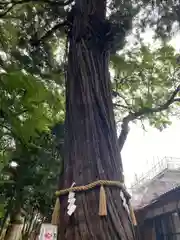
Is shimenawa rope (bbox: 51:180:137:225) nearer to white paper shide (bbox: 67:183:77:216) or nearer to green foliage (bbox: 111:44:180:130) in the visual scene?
white paper shide (bbox: 67:183:77:216)

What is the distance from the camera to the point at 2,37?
131 inches

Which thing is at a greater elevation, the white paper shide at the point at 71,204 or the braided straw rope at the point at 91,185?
the braided straw rope at the point at 91,185

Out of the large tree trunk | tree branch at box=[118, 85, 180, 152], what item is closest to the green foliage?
tree branch at box=[118, 85, 180, 152]

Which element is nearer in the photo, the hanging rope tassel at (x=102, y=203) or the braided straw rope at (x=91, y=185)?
the hanging rope tassel at (x=102, y=203)

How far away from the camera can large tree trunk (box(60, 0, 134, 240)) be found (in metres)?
1.32

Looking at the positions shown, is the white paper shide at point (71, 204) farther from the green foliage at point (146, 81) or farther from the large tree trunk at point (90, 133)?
the green foliage at point (146, 81)

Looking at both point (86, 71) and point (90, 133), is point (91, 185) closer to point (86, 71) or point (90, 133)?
point (90, 133)

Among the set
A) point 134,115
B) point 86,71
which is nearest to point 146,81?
point 134,115

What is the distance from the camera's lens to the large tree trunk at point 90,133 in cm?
132

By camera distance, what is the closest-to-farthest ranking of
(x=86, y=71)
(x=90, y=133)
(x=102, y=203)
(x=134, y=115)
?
(x=102, y=203), (x=90, y=133), (x=86, y=71), (x=134, y=115)

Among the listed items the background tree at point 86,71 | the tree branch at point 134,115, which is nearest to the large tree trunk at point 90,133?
the background tree at point 86,71

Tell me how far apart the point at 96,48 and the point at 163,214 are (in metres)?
6.21

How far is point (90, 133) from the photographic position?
1.70 metres

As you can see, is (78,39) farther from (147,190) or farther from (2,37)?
(147,190)
